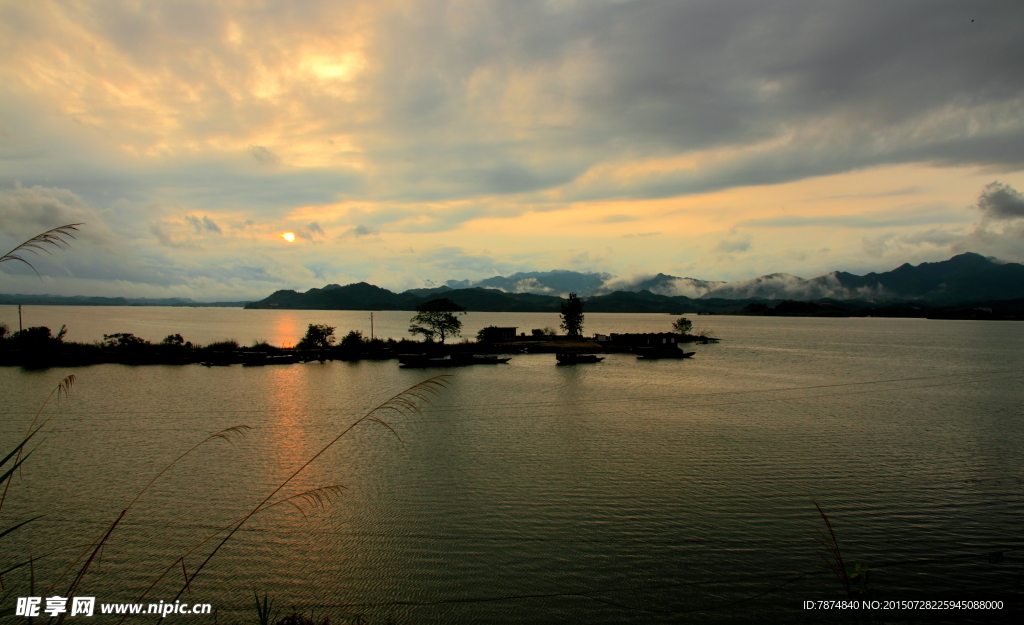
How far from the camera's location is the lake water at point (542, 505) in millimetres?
13422

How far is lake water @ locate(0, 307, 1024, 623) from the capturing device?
1342cm

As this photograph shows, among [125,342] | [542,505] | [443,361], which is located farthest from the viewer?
[125,342]

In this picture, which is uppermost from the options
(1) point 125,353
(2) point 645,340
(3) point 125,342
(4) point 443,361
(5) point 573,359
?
(3) point 125,342

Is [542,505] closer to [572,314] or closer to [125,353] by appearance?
[125,353]

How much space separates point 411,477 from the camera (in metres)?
Result: 22.2

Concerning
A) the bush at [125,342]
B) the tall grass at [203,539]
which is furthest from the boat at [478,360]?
the bush at [125,342]

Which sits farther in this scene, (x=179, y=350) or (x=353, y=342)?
(x=353, y=342)

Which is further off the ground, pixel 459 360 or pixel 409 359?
pixel 409 359

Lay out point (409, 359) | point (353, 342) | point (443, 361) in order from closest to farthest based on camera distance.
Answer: point (443, 361) → point (409, 359) → point (353, 342)

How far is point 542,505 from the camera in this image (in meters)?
A: 18.7

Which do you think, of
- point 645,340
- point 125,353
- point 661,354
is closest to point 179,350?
point 125,353

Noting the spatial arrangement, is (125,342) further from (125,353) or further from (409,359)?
(409,359)

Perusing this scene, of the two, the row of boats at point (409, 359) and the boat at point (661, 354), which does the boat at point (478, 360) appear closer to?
the row of boats at point (409, 359)

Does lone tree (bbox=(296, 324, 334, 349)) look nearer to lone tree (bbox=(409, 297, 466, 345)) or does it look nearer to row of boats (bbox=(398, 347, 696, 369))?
lone tree (bbox=(409, 297, 466, 345))
